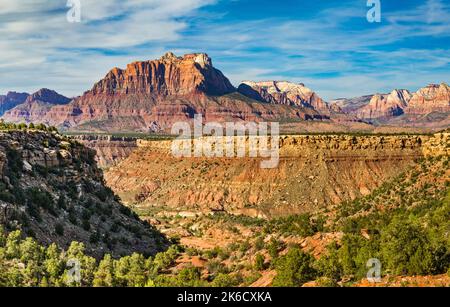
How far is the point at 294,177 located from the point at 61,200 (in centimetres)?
6482

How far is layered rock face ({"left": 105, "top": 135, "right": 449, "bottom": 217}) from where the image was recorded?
102 metres

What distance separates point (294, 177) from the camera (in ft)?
349

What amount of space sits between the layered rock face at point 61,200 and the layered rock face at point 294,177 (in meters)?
46.5

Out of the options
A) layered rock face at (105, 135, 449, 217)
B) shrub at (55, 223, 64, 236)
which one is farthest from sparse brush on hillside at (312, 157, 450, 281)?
layered rock face at (105, 135, 449, 217)

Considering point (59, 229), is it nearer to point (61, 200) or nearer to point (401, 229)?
point (61, 200)

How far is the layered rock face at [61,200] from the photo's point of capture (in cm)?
4228

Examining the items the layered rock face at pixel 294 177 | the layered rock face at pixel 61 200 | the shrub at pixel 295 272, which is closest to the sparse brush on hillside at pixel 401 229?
the shrub at pixel 295 272

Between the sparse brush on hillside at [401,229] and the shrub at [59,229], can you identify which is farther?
the shrub at [59,229]

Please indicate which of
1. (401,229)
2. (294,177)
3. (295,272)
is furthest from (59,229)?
(294,177)

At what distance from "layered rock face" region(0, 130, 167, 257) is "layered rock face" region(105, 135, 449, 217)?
152ft

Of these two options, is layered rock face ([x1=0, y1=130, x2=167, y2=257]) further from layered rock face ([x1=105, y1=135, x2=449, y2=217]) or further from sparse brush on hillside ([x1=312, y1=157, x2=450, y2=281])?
layered rock face ([x1=105, y1=135, x2=449, y2=217])

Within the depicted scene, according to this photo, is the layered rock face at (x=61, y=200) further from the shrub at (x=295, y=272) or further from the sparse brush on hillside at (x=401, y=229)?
the sparse brush on hillside at (x=401, y=229)

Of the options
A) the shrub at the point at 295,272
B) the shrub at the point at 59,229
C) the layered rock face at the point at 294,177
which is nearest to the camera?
the shrub at the point at 295,272
